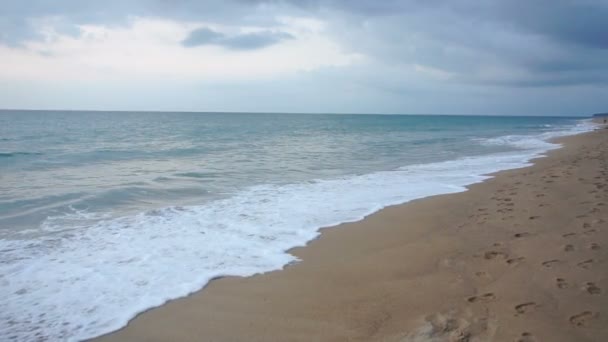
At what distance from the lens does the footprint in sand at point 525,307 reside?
378 cm

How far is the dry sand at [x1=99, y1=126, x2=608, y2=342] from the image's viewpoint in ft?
12.0

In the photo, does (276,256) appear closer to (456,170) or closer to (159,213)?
(159,213)

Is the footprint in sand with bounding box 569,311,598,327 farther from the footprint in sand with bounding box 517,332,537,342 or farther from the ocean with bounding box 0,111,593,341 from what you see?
the ocean with bounding box 0,111,593,341

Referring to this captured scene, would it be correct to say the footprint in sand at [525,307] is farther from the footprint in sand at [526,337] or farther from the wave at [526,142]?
the wave at [526,142]

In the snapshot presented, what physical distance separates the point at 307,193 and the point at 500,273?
22.1 feet

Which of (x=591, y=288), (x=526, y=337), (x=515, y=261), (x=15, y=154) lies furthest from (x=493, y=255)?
(x=15, y=154)

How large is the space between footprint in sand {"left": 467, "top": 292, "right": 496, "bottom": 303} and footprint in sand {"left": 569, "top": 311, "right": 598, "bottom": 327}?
28.0 inches

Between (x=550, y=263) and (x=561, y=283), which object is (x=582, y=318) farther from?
(x=550, y=263)

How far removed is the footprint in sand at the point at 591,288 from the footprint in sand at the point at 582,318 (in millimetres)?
472

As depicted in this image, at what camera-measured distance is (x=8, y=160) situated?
19.7 metres

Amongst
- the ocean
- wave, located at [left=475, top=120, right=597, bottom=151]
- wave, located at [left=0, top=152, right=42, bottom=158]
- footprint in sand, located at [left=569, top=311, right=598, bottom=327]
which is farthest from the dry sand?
wave, located at [left=0, top=152, right=42, bottom=158]

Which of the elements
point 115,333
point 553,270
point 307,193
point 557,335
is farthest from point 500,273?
point 307,193

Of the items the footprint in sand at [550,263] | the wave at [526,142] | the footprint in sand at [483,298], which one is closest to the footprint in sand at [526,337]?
the footprint in sand at [483,298]

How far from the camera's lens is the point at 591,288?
4.05m
